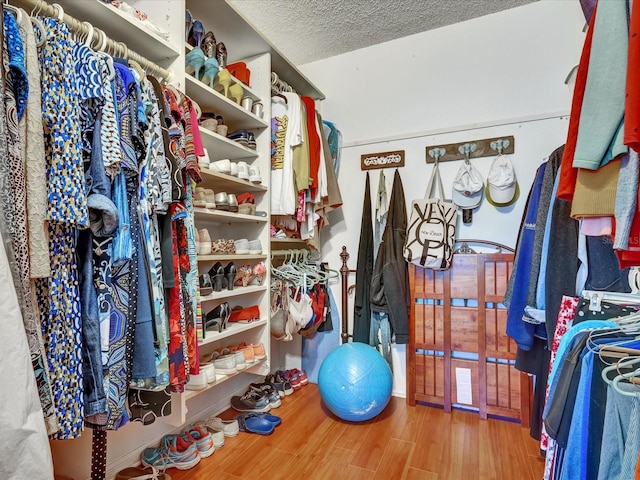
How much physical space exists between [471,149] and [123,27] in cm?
194

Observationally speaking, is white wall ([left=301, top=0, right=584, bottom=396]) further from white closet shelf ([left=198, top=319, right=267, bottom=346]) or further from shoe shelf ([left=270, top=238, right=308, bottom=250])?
white closet shelf ([left=198, top=319, right=267, bottom=346])

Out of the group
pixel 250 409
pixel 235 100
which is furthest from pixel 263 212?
pixel 250 409

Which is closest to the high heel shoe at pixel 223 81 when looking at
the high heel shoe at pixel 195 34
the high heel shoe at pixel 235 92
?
the high heel shoe at pixel 235 92

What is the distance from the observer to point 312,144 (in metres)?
2.18

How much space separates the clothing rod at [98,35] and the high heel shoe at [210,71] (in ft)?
0.72

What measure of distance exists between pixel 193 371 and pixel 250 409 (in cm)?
91

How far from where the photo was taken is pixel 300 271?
7.83ft

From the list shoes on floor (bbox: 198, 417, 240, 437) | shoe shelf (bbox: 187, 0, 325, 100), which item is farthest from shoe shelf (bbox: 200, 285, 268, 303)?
shoe shelf (bbox: 187, 0, 325, 100)

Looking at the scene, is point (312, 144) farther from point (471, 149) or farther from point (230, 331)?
point (230, 331)

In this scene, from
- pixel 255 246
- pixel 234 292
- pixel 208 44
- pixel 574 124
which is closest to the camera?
pixel 574 124

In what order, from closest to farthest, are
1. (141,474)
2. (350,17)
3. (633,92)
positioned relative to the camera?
(633,92) → (141,474) → (350,17)

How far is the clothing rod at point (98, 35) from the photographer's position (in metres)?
1.00

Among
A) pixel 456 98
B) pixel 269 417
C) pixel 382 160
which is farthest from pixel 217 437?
pixel 456 98

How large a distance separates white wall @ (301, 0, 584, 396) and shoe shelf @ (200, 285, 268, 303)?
2.57 ft
